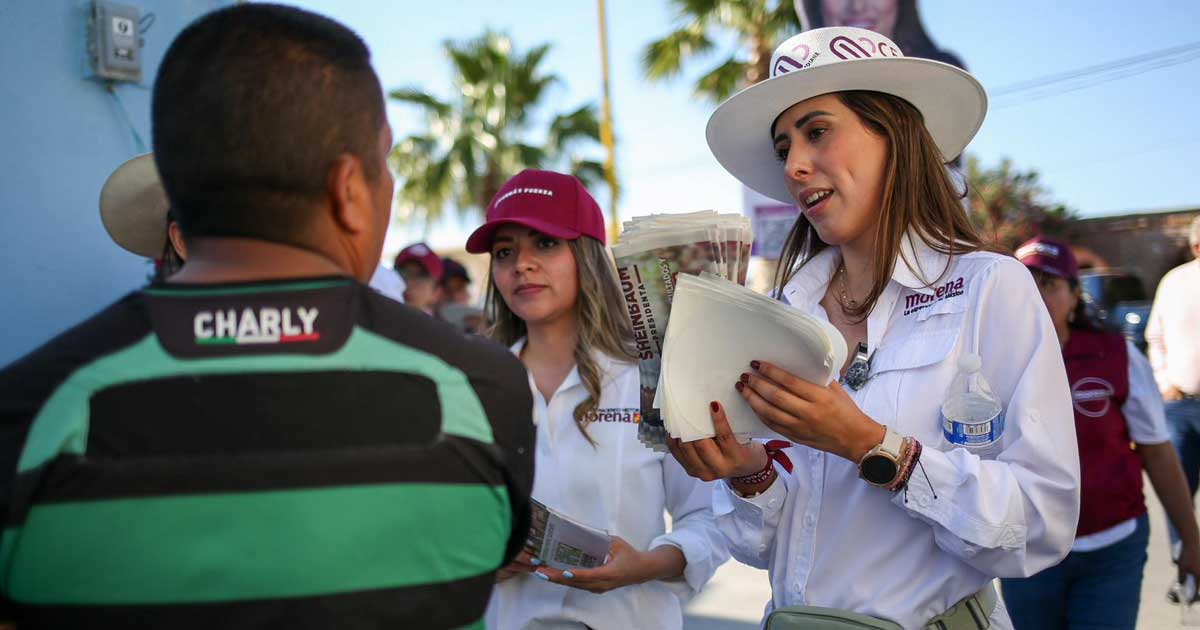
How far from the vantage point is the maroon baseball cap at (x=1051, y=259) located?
3285 millimetres

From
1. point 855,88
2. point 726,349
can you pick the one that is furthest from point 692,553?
point 855,88

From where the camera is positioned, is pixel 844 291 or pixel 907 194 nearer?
pixel 907 194

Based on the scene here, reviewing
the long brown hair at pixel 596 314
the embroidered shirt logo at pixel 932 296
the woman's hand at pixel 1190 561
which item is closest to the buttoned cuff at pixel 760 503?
the embroidered shirt logo at pixel 932 296

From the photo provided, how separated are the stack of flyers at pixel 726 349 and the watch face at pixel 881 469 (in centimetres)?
19

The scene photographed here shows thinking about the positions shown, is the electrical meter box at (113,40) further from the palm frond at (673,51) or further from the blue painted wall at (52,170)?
the palm frond at (673,51)

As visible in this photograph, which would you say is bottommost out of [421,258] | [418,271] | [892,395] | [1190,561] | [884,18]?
[1190,561]

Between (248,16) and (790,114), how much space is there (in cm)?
133

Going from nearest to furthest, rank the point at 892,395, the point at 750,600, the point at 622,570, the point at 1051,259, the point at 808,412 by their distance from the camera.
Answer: the point at 808,412
the point at 892,395
the point at 622,570
the point at 1051,259
the point at 750,600

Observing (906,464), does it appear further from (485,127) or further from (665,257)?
(485,127)

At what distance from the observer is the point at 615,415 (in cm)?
239

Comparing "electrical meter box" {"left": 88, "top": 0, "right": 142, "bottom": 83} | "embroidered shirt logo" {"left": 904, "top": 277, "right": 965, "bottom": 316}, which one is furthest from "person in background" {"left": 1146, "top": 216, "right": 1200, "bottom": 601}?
"electrical meter box" {"left": 88, "top": 0, "right": 142, "bottom": 83}

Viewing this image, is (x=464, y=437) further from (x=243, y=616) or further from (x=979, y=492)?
(x=979, y=492)

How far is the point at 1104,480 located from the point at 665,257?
7.47 ft

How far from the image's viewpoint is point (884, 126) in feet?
6.31
